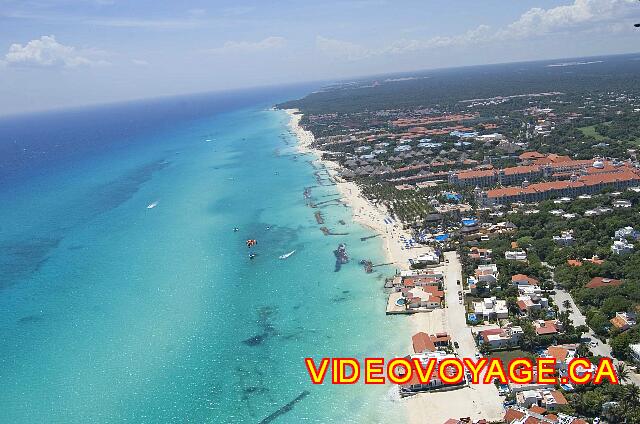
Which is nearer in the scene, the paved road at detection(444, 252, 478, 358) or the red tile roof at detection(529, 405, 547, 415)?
the red tile roof at detection(529, 405, 547, 415)

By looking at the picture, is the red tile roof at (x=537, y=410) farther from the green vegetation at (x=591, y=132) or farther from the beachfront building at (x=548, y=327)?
the green vegetation at (x=591, y=132)

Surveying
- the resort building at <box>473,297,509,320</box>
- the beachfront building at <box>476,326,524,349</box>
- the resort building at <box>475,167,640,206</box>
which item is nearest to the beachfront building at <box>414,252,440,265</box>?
the resort building at <box>473,297,509,320</box>

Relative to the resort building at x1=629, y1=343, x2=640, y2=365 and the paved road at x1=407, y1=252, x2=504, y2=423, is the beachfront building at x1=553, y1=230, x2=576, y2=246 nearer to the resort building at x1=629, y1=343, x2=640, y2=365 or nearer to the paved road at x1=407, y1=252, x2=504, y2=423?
the resort building at x1=629, y1=343, x2=640, y2=365

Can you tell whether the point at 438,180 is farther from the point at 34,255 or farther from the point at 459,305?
the point at 34,255

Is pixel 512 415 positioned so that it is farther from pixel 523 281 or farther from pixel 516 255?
pixel 516 255

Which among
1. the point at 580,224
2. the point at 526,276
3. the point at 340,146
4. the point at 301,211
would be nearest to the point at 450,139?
the point at 340,146

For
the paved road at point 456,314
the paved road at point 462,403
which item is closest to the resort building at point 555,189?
the paved road at point 456,314
